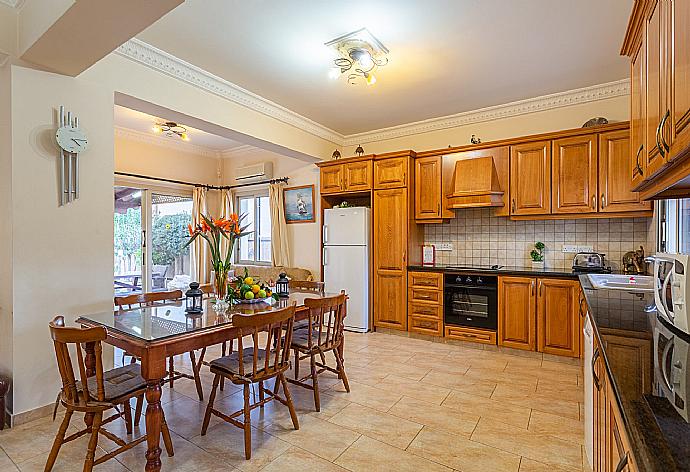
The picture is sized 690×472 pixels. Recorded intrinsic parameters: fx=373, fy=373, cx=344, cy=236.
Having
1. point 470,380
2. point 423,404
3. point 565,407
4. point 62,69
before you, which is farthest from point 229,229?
point 565,407

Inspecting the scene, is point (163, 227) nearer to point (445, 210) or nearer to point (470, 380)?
point (445, 210)

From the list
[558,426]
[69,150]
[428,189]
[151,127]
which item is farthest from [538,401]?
[151,127]

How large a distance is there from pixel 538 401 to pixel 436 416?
35.8 inches

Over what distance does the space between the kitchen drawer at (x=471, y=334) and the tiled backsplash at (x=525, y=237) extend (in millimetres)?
926

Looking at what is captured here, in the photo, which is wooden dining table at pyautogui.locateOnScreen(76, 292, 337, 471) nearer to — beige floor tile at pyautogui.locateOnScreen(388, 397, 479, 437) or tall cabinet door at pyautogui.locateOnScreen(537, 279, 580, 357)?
beige floor tile at pyautogui.locateOnScreen(388, 397, 479, 437)

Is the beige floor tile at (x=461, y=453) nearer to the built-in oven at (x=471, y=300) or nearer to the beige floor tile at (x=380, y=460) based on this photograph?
the beige floor tile at (x=380, y=460)

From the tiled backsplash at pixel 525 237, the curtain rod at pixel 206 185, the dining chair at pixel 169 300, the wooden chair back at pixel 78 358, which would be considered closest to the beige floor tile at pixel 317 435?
the dining chair at pixel 169 300

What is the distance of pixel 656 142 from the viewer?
57.3 inches

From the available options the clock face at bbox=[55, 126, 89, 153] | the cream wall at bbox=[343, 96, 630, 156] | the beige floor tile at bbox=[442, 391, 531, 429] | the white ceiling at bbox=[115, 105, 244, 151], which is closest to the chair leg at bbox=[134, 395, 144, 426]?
the clock face at bbox=[55, 126, 89, 153]

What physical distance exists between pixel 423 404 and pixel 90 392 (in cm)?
222

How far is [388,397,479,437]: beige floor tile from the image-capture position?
254 cm

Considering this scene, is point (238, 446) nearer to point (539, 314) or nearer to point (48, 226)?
point (48, 226)

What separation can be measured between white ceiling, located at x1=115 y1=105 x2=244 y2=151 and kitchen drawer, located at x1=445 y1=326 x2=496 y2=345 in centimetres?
390

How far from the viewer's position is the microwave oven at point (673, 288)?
1.36 metres
